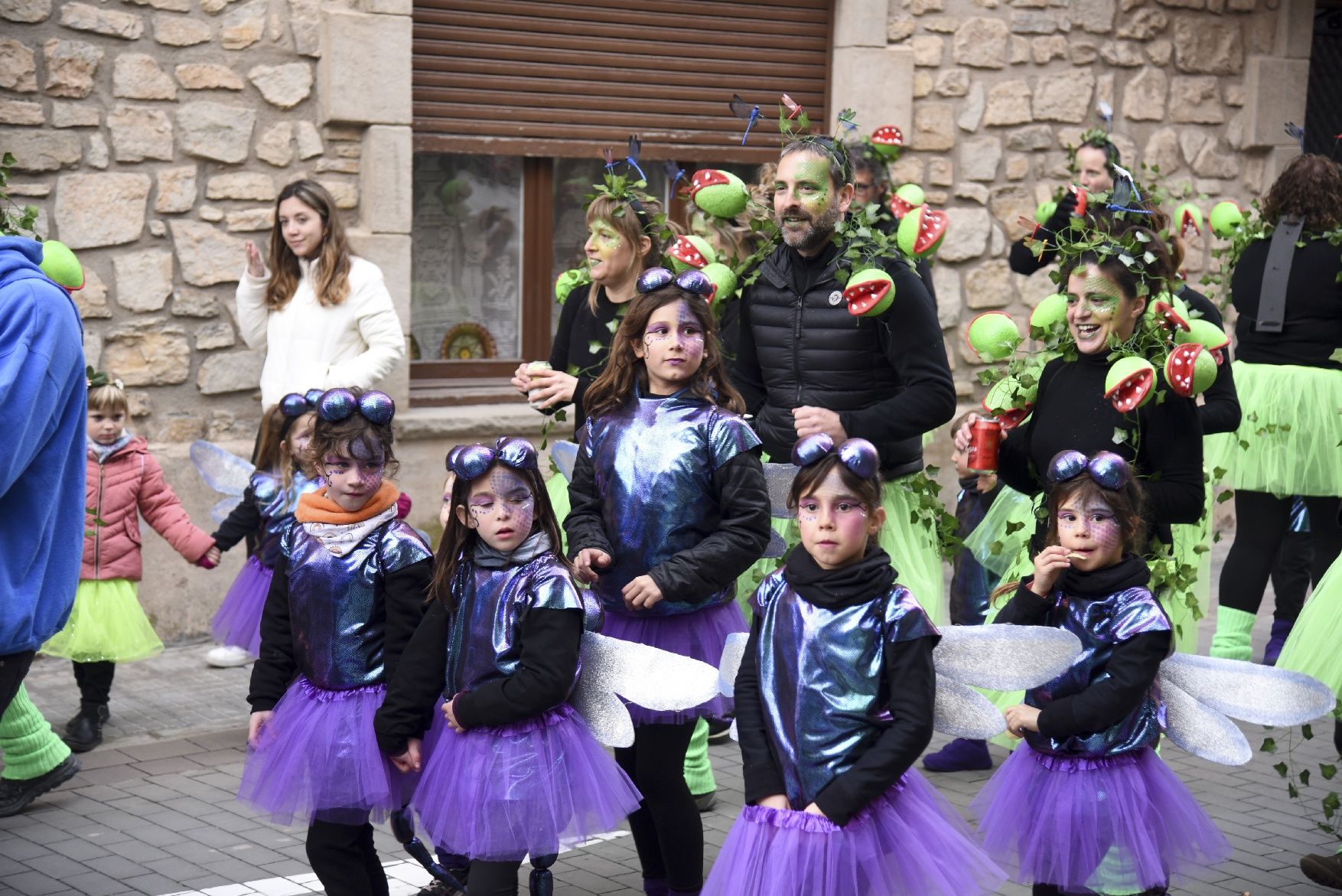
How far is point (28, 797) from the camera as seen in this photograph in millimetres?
5512

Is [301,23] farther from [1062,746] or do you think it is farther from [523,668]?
[1062,746]

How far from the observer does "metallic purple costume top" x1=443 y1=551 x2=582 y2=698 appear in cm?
396

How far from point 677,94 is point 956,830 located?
6.25 meters

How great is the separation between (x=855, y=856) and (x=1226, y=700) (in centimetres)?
118

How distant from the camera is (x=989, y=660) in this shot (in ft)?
12.5

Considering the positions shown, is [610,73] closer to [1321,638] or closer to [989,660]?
[1321,638]

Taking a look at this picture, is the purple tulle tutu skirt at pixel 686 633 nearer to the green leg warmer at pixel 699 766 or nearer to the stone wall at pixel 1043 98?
the green leg warmer at pixel 699 766

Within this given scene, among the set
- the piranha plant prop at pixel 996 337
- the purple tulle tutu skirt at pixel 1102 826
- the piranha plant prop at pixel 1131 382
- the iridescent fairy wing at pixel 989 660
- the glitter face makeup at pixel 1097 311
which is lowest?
the purple tulle tutu skirt at pixel 1102 826

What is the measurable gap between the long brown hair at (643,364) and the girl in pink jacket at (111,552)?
236cm

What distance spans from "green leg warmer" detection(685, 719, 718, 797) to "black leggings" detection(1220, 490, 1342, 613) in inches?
110

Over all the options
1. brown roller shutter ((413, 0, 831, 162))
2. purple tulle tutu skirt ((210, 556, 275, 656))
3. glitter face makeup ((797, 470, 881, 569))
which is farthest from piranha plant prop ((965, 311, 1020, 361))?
brown roller shutter ((413, 0, 831, 162))

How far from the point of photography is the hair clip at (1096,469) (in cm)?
405

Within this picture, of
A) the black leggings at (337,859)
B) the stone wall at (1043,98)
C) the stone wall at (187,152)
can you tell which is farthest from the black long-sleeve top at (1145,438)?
the stone wall at (1043,98)

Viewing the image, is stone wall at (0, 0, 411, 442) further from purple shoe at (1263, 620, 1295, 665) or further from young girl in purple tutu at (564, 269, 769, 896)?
purple shoe at (1263, 620, 1295, 665)
